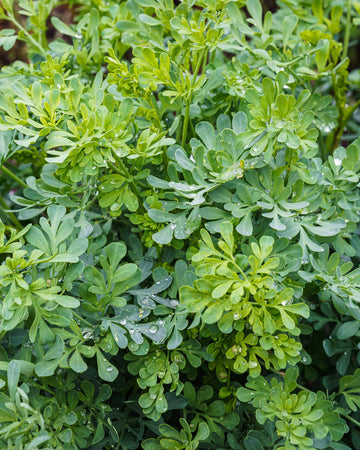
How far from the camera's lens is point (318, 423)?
902 millimetres

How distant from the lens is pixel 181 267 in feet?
3.22

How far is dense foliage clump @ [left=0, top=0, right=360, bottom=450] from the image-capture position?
33.9 inches

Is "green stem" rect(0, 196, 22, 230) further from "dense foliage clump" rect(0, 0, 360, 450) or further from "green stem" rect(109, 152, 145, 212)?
"green stem" rect(109, 152, 145, 212)

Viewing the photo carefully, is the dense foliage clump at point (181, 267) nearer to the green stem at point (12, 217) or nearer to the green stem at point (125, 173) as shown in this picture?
the green stem at point (125, 173)

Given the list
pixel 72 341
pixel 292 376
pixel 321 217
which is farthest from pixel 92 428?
pixel 321 217

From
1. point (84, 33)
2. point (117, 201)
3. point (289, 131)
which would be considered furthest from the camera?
point (84, 33)

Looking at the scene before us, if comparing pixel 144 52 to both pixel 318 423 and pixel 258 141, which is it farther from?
pixel 318 423

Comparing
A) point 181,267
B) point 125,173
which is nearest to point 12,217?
point 125,173

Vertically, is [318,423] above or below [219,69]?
below

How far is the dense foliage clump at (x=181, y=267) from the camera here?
0.86m

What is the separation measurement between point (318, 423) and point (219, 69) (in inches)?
29.8

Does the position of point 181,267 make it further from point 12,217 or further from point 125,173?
point 12,217

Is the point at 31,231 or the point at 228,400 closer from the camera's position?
the point at 31,231

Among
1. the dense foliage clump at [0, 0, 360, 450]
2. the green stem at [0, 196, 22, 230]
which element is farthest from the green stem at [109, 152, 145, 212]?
the green stem at [0, 196, 22, 230]
